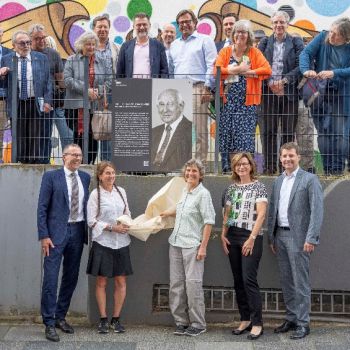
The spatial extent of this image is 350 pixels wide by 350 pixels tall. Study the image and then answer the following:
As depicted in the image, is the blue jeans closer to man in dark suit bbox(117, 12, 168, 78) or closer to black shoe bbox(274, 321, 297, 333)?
man in dark suit bbox(117, 12, 168, 78)

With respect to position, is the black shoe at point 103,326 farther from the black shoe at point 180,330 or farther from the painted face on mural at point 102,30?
the painted face on mural at point 102,30

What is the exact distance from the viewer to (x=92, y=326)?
375 inches

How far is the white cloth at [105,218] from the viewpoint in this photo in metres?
8.77

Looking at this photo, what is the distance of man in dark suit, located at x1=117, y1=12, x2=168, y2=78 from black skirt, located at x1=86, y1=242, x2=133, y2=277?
7.82 feet

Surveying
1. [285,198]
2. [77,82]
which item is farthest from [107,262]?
[77,82]

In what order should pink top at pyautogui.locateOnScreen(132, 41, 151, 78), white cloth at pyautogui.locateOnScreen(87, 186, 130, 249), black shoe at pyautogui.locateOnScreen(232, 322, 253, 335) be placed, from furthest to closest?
pink top at pyautogui.locateOnScreen(132, 41, 151, 78)
black shoe at pyautogui.locateOnScreen(232, 322, 253, 335)
white cloth at pyautogui.locateOnScreen(87, 186, 130, 249)

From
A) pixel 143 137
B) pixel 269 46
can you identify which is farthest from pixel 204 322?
pixel 269 46

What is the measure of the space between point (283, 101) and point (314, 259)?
78.2 inches

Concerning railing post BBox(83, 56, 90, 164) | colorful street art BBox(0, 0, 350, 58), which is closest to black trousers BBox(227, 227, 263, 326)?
railing post BBox(83, 56, 90, 164)

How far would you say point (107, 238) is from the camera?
8820 millimetres

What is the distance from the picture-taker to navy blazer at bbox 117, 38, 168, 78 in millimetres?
10102

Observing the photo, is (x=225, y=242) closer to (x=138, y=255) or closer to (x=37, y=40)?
(x=138, y=255)

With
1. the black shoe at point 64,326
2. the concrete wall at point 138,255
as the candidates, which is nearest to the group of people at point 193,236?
the black shoe at point 64,326

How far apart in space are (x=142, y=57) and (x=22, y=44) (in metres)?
1.53
